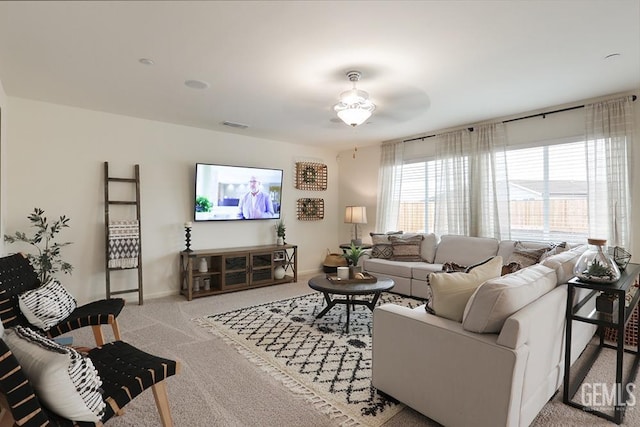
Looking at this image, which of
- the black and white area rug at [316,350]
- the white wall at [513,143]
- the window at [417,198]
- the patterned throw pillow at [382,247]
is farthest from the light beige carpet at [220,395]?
the window at [417,198]

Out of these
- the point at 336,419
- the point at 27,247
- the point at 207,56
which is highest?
the point at 207,56

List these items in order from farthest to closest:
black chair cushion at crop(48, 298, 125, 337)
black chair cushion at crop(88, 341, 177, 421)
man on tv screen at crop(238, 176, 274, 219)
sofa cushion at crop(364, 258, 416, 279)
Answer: man on tv screen at crop(238, 176, 274, 219), sofa cushion at crop(364, 258, 416, 279), black chair cushion at crop(48, 298, 125, 337), black chair cushion at crop(88, 341, 177, 421)

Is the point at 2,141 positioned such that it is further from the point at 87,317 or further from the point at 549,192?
the point at 549,192

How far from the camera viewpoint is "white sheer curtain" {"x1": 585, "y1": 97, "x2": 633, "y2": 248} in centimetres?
348

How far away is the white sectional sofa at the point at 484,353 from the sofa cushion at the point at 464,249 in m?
2.12

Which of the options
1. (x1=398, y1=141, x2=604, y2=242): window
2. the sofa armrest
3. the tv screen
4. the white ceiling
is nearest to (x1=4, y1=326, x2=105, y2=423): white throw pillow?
the sofa armrest

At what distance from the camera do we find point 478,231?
15.2ft

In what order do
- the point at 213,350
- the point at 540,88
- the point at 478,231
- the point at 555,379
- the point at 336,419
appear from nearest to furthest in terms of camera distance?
the point at 336,419, the point at 555,379, the point at 213,350, the point at 540,88, the point at 478,231

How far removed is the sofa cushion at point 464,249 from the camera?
4.27m

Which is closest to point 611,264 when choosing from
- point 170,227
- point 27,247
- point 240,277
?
point 240,277

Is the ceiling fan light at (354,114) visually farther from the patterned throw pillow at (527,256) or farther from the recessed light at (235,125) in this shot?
the patterned throw pillow at (527,256)

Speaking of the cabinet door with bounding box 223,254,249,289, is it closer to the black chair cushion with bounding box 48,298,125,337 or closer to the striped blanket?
the striped blanket

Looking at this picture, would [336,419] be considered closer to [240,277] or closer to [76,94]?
[240,277]

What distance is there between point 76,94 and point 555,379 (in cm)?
484
